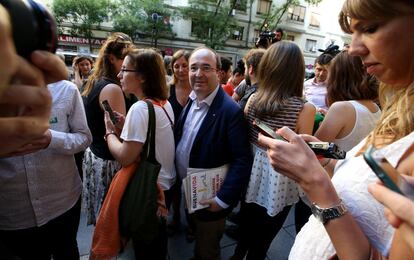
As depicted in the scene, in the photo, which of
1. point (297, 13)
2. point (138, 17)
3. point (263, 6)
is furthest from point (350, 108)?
point (297, 13)

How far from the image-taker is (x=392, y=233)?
2.64 ft

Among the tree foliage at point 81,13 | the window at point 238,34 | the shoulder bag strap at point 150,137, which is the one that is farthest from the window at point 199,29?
the shoulder bag strap at point 150,137

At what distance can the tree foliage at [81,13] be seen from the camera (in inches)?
814

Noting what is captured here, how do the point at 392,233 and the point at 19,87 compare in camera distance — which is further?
the point at 392,233

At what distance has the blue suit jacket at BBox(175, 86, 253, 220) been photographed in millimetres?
2090

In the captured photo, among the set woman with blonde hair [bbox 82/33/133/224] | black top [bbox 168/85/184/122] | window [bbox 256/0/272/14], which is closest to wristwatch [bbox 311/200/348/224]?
woman with blonde hair [bbox 82/33/133/224]

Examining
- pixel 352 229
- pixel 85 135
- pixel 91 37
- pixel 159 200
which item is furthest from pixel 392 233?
pixel 91 37

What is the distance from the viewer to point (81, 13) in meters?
21.4

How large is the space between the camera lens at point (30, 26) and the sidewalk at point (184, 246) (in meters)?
2.59

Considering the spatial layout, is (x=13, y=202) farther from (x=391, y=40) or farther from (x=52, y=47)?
(x=391, y=40)

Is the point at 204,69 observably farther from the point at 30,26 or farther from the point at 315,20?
the point at 315,20

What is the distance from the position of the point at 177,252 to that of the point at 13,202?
68.3 inches

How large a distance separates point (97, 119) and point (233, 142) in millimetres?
1265

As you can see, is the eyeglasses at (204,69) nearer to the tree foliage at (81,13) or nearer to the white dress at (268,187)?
the white dress at (268,187)
